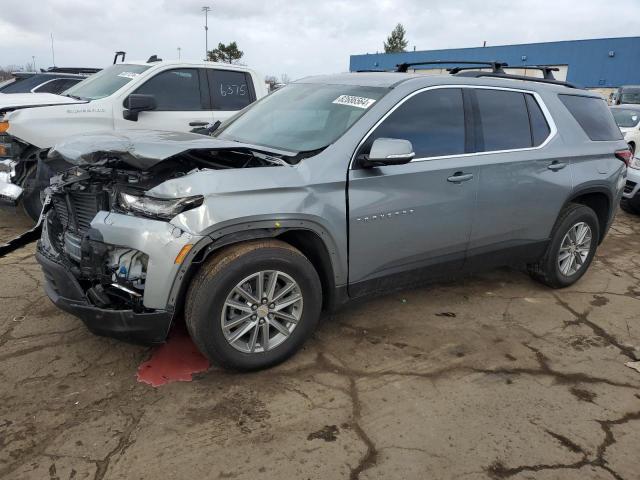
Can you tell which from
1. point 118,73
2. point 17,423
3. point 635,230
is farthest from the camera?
point 635,230

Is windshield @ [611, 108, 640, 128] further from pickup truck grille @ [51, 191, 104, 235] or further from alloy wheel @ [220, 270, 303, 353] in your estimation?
pickup truck grille @ [51, 191, 104, 235]

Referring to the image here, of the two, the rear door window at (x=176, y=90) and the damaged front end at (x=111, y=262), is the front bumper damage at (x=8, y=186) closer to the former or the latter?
Result: the rear door window at (x=176, y=90)

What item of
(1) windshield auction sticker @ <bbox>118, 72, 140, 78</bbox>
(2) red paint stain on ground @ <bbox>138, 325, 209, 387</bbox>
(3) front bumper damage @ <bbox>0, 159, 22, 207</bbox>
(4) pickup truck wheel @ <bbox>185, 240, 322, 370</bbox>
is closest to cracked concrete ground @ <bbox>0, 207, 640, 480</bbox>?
(2) red paint stain on ground @ <bbox>138, 325, 209, 387</bbox>

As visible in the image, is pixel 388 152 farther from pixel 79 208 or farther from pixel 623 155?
pixel 623 155

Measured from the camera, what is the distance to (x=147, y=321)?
2.74 m

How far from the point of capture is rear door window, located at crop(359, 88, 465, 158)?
3.45 meters

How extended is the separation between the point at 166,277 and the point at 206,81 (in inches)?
195

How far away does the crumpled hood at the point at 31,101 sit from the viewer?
6.05 m

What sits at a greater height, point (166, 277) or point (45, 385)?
point (166, 277)

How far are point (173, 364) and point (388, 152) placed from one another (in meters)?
1.90

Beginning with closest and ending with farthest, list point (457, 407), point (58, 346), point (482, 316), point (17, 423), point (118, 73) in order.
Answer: point (17, 423) < point (457, 407) < point (58, 346) < point (482, 316) < point (118, 73)

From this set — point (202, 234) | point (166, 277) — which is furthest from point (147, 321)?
point (202, 234)

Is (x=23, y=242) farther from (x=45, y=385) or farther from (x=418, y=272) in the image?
(x=418, y=272)

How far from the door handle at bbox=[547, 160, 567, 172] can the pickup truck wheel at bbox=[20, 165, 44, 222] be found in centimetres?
511
